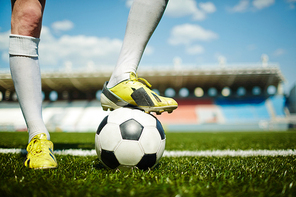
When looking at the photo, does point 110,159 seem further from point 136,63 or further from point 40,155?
point 136,63

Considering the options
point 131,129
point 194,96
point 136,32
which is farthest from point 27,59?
point 194,96

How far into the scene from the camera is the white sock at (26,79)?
1576 millimetres

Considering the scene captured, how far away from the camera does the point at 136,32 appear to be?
1547 millimetres

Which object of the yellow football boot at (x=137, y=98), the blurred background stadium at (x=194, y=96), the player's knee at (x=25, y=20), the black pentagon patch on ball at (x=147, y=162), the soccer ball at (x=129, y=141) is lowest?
the blurred background stadium at (x=194, y=96)

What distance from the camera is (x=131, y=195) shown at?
0.81 metres

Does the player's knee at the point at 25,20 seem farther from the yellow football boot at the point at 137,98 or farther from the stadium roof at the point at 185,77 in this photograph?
the stadium roof at the point at 185,77

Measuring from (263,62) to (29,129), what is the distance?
2671 cm

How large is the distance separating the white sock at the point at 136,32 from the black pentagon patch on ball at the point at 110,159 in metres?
0.56

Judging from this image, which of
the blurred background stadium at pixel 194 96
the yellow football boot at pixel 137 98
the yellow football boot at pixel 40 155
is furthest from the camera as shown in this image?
the blurred background stadium at pixel 194 96

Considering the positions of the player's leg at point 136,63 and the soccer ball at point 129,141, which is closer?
the soccer ball at point 129,141

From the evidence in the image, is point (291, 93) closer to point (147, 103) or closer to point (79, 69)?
point (79, 69)

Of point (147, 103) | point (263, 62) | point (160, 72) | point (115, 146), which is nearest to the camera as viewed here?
point (115, 146)

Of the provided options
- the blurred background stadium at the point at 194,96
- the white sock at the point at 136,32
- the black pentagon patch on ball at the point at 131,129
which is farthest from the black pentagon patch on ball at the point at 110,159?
the blurred background stadium at the point at 194,96

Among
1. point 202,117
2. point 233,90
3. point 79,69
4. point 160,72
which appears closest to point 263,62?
point 233,90
